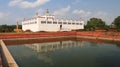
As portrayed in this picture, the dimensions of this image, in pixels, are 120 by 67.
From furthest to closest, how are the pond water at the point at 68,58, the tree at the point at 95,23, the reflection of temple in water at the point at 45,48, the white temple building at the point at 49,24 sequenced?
the tree at the point at 95,23 → the white temple building at the point at 49,24 → the reflection of temple in water at the point at 45,48 → the pond water at the point at 68,58

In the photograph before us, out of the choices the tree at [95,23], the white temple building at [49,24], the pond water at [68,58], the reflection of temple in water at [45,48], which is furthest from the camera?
the tree at [95,23]

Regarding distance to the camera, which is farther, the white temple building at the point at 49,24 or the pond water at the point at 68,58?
the white temple building at the point at 49,24

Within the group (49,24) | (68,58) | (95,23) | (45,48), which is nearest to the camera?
(68,58)

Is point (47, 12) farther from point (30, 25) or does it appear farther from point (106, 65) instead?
point (106, 65)

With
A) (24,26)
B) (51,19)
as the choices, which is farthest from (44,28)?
(24,26)

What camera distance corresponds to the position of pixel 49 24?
43.1 meters

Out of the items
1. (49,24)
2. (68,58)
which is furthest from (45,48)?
(49,24)

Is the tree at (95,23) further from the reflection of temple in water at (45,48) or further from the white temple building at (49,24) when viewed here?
the reflection of temple in water at (45,48)

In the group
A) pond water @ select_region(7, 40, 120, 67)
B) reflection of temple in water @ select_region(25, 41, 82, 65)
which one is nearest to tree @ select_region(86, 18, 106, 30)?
reflection of temple in water @ select_region(25, 41, 82, 65)

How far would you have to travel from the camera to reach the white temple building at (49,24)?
1629 inches

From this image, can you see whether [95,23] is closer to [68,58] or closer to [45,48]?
[45,48]

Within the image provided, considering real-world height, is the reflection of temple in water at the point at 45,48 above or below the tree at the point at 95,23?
below

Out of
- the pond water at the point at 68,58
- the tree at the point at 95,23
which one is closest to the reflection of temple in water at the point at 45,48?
the pond water at the point at 68,58

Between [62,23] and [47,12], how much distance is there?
4828 millimetres
